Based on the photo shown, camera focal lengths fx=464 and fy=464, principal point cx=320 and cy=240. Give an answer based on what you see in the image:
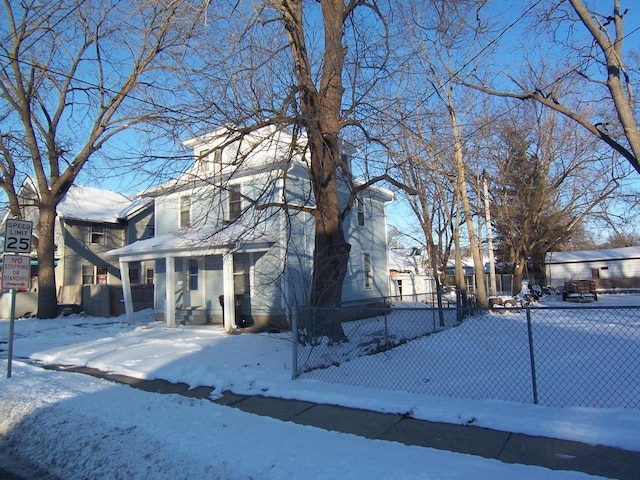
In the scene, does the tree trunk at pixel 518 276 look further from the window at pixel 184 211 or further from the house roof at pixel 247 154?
the window at pixel 184 211

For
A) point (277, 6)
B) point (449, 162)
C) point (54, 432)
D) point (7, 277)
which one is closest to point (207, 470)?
point (54, 432)

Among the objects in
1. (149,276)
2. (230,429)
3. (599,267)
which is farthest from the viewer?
(599,267)

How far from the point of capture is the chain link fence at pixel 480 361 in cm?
669

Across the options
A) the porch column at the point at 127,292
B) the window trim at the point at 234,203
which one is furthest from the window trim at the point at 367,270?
the porch column at the point at 127,292

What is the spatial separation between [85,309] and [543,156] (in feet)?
104

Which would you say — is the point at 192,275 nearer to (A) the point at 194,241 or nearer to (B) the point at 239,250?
(A) the point at 194,241

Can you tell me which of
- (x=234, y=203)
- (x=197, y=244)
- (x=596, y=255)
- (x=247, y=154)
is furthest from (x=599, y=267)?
(x=247, y=154)

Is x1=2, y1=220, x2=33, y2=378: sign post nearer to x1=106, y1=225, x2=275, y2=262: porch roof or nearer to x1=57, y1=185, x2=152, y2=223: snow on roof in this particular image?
x1=106, y1=225, x2=275, y2=262: porch roof

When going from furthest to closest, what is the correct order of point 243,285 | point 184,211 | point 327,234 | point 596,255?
point 596,255 → point 184,211 → point 243,285 → point 327,234

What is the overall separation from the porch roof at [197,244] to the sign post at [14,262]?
16.1 ft

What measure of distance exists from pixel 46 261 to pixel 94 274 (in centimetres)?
706

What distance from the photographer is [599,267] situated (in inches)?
1635

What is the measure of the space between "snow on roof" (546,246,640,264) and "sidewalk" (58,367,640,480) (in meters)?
42.1

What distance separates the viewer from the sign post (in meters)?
8.66
